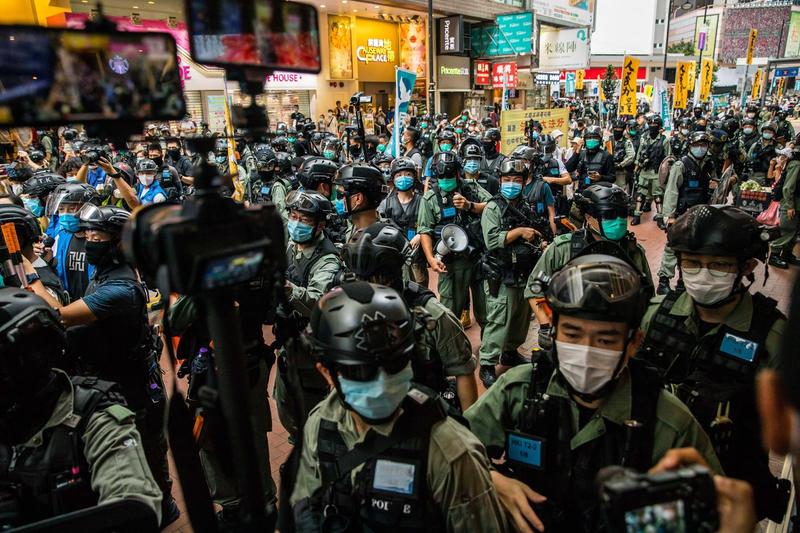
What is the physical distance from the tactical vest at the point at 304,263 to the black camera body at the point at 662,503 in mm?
A: 3696

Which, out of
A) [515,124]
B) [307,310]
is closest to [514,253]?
[307,310]

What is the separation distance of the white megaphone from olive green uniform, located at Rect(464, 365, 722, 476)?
150 inches

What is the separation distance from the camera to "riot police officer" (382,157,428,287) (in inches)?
288

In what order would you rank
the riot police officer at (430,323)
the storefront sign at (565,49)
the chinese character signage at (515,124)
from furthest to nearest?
the storefront sign at (565,49) < the chinese character signage at (515,124) < the riot police officer at (430,323)

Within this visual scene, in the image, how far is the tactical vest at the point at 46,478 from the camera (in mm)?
2229

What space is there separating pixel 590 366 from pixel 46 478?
2347 millimetres

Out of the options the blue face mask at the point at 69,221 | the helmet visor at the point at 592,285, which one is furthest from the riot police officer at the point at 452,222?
the helmet visor at the point at 592,285

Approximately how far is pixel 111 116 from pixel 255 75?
0.36m

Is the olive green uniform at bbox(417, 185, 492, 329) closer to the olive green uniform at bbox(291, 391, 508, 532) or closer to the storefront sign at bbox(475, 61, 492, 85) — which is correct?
the olive green uniform at bbox(291, 391, 508, 532)

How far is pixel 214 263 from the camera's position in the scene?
1.09 m

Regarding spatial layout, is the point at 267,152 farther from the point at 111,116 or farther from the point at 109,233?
the point at 111,116

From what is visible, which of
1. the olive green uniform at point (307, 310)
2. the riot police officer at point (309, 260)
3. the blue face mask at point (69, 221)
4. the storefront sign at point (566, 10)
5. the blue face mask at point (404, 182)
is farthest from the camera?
the storefront sign at point (566, 10)

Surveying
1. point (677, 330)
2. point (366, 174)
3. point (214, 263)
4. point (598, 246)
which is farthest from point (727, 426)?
point (366, 174)

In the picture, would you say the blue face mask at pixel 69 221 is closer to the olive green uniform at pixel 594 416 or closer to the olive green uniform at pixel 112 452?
the olive green uniform at pixel 112 452
